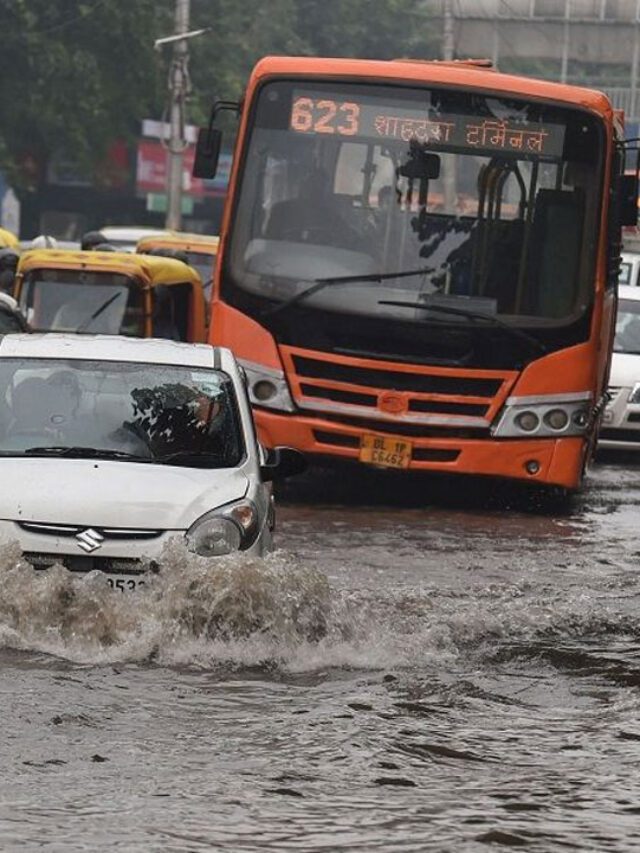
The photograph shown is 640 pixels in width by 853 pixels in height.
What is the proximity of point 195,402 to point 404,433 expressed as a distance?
5.65 metres

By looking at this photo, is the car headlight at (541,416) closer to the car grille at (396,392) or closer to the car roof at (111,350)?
the car grille at (396,392)

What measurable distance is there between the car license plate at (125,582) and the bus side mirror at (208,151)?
7.24 meters

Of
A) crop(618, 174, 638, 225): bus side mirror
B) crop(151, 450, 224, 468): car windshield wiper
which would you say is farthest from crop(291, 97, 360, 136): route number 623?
crop(151, 450, 224, 468): car windshield wiper

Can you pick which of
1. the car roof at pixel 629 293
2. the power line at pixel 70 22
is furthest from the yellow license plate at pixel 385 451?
the power line at pixel 70 22

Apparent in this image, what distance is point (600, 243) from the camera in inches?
664

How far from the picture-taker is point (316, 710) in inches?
348

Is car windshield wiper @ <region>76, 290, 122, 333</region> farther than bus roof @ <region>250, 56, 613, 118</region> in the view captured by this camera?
Yes

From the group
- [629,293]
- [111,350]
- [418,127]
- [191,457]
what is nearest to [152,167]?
[629,293]

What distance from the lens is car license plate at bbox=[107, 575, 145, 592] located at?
31.8ft

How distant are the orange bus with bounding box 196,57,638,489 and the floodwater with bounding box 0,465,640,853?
3010 mm

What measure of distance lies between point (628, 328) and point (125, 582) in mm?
15260

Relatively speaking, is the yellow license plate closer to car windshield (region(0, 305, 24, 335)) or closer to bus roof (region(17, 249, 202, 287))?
car windshield (region(0, 305, 24, 335))

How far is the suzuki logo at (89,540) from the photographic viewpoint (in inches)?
380

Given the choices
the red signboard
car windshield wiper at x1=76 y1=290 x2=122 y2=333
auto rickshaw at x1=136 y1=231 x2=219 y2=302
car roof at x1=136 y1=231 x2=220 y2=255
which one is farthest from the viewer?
the red signboard
